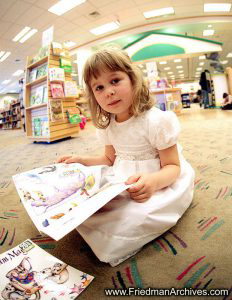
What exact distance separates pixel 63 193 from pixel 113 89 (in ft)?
1.20

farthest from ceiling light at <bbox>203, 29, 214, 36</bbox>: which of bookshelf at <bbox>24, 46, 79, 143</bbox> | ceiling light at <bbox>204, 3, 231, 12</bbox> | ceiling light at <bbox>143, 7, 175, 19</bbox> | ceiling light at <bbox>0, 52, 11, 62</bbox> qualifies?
ceiling light at <bbox>0, 52, 11, 62</bbox>

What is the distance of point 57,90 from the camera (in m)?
2.82

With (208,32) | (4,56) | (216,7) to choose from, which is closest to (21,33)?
(4,56)

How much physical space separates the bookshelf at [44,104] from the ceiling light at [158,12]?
359cm

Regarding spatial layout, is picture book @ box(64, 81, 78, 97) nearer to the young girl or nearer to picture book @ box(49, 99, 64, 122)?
picture book @ box(49, 99, 64, 122)

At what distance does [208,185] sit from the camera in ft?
2.99

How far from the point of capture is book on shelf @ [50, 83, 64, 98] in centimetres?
278

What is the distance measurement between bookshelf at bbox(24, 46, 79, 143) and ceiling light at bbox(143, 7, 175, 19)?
3.59m

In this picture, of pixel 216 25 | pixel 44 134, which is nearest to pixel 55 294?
pixel 44 134

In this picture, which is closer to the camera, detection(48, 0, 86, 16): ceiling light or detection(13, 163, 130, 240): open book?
detection(13, 163, 130, 240): open book

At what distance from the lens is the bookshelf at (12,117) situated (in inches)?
375

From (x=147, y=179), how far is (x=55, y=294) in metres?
0.34

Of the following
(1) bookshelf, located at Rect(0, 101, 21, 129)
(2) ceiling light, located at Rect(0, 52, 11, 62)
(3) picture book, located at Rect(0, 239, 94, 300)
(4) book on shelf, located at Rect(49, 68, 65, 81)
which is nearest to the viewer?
(3) picture book, located at Rect(0, 239, 94, 300)

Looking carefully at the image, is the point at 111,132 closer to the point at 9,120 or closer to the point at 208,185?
the point at 208,185
